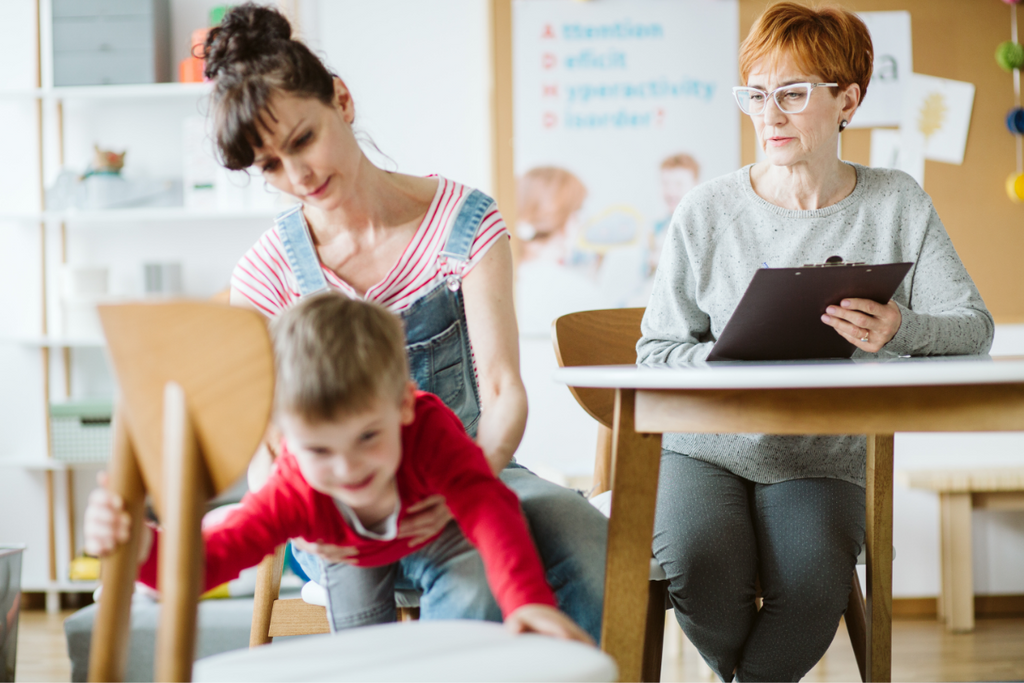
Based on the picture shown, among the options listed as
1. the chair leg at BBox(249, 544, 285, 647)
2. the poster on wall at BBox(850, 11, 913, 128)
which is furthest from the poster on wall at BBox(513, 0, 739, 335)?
the chair leg at BBox(249, 544, 285, 647)

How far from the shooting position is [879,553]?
119 centimetres

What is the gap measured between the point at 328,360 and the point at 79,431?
221 centimetres

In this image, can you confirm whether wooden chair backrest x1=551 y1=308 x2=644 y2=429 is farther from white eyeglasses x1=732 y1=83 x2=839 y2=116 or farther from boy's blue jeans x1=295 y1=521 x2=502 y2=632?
boy's blue jeans x1=295 y1=521 x2=502 y2=632

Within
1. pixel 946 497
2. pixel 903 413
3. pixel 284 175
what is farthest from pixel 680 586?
pixel 946 497

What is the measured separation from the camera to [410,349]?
117 centimetres

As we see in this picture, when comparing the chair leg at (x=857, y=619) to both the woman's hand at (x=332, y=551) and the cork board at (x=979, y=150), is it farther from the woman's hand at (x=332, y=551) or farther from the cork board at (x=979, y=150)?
the cork board at (x=979, y=150)

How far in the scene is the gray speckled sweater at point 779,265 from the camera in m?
1.27

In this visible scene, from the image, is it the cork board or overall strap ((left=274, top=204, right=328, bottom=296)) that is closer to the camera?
overall strap ((left=274, top=204, right=328, bottom=296))

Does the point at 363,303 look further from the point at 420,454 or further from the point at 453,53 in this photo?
the point at 453,53

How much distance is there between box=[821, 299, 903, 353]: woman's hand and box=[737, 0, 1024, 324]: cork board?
178 cm

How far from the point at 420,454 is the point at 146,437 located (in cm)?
31

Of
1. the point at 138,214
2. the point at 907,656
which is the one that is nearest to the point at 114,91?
the point at 138,214

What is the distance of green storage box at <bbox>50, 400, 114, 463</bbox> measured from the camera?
8.62 feet

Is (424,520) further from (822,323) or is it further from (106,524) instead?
(822,323)
